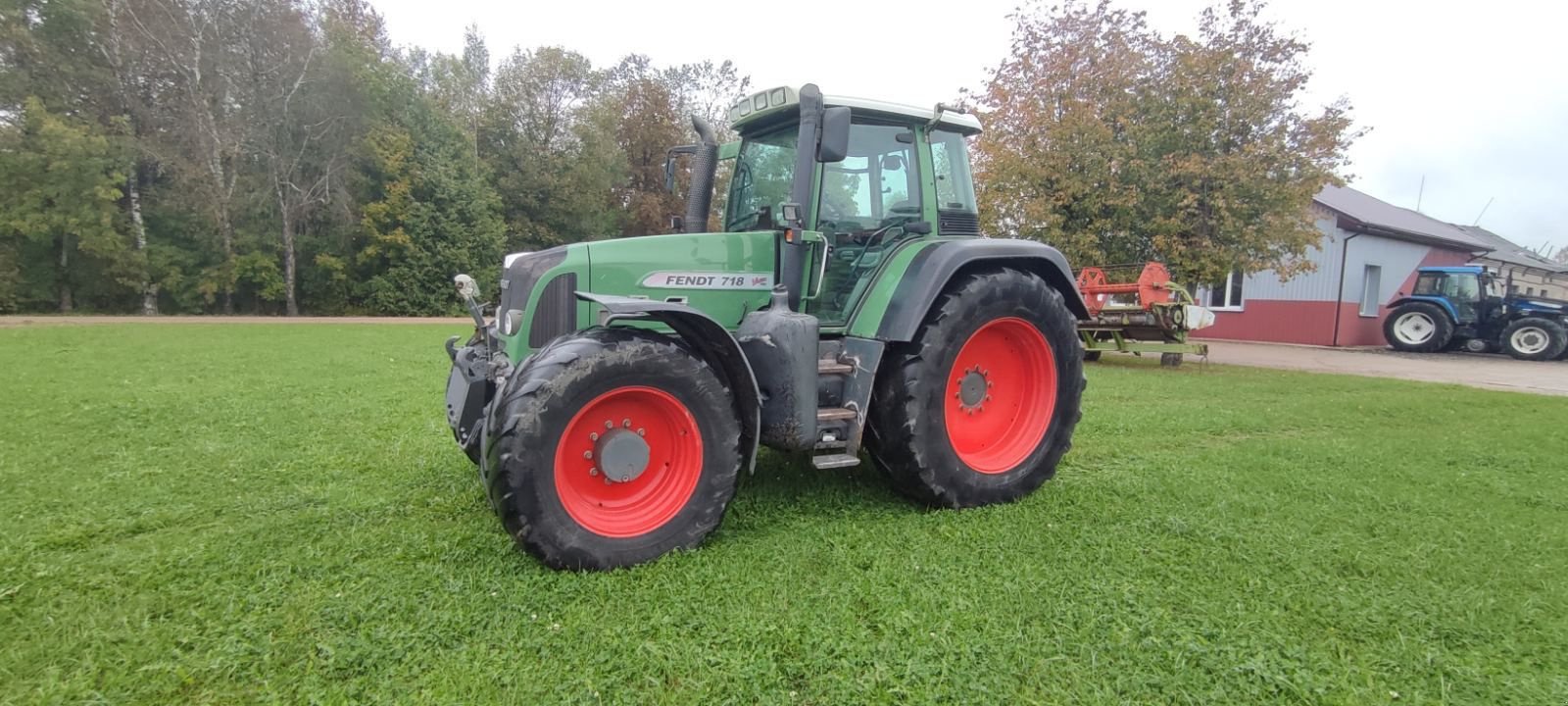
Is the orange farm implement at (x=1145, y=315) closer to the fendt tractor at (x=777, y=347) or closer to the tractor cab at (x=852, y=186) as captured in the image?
the fendt tractor at (x=777, y=347)

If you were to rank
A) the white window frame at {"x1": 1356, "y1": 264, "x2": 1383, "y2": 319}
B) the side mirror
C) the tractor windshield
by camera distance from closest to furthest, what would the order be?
the side mirror < the tractor windshield < the white window frame at {"x1": 1356, "y1": 264, "x2": 1383, "y2": 319}

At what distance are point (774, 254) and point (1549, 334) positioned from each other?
19.8 m

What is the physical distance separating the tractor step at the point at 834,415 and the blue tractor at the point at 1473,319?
19.2 metres

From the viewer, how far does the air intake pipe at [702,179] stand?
428cm

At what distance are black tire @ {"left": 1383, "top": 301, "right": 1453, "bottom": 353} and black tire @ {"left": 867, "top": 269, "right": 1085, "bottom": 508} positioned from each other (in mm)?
17940

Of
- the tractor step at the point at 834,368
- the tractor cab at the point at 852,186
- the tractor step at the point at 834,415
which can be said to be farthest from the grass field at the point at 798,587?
the tractor cab at the point at 852,186

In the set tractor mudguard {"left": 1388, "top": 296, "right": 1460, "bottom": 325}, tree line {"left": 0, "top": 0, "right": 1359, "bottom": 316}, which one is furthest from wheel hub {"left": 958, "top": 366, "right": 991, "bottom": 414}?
tractor mudguard {"left": 1388, "top": 296, "right": 1460, "bottom": 325}

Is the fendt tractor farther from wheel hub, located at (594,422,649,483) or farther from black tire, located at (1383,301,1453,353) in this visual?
black tire, located at (1383,301,1453,353)

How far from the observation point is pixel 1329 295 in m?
17.9

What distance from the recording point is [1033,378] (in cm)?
427

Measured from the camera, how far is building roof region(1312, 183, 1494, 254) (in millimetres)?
17531

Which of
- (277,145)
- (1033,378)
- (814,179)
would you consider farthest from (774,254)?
(277,145)

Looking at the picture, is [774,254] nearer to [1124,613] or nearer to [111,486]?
[1124,613]

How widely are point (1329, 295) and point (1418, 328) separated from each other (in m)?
1.86
